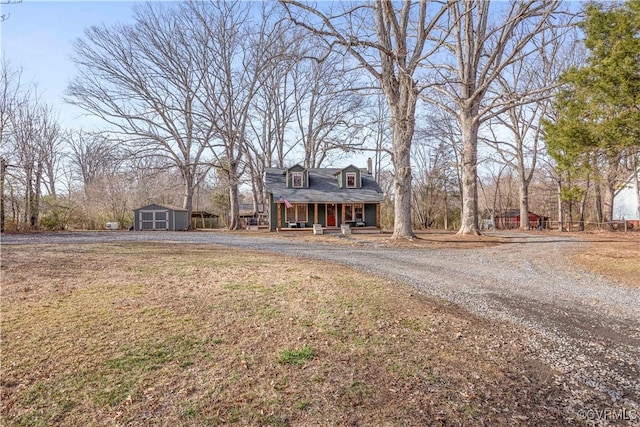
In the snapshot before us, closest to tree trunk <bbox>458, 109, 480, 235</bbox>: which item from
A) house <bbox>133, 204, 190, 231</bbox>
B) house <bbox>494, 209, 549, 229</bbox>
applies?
house <bbox>133, 204, 190, 231</bbox>

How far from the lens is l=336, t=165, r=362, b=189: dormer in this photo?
2278 centimetres

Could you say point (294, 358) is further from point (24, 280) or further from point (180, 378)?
point (24, 280)

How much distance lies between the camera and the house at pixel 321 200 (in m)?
21.6

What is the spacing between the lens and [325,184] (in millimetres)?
23172

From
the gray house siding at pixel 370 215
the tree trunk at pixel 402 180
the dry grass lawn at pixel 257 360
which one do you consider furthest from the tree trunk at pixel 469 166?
the dry grass lawn at pixel 257 360

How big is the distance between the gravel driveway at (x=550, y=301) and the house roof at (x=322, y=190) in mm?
11811

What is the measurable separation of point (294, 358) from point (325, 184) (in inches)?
803

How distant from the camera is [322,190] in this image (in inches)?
885

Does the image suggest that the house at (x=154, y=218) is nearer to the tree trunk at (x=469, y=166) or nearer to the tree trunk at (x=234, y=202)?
the tree trunk at (x=234, y=202)

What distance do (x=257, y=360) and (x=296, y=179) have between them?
1987cm

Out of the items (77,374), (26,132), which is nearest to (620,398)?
(77,374)

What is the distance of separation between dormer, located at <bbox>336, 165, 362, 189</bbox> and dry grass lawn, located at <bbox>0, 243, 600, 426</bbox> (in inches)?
698

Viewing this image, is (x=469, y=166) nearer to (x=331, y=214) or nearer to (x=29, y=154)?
(x=331, y=214)

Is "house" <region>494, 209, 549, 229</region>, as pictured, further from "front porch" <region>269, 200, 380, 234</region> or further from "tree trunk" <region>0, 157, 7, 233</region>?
"tree trunk" <region>0, 157, 7, 233</region>
